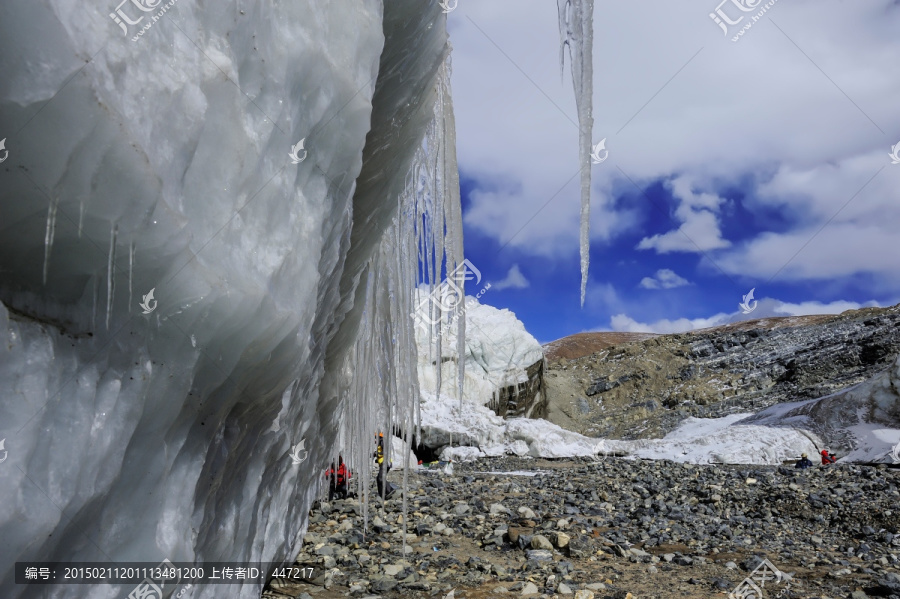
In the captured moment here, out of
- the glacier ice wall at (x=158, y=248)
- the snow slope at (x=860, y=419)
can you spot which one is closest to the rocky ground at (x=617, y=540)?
the glacier ice wall at (x=158, y=248)

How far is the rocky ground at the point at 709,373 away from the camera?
26.7 metres

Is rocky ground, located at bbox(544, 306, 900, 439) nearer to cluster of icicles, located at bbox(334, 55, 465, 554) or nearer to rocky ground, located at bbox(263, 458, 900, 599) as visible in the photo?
rocky ground, located at bbox(263, 458, 900, 599)

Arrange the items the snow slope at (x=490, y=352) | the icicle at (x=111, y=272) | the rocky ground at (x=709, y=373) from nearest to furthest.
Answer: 1. the icicle at (x=111, y=272)
2. the snow slope at (x=490, y=352)
3. the rocky ground at (x=709, y=373)

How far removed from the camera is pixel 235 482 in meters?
2.96

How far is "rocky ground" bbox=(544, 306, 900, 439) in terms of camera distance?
87.7ft

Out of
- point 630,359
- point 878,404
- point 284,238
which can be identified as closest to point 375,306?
point 284,238

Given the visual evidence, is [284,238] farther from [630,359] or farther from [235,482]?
[630,359]

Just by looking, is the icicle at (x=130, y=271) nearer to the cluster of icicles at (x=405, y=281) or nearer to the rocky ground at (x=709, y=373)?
the cluster of icicles at (x=405, y=281)

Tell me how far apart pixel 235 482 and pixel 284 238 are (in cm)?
146

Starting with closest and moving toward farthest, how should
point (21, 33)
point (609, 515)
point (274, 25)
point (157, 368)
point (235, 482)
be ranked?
point (21, 33) < point (157, 368) < point (274, 25) < point (235, 482) < point (609, 515)

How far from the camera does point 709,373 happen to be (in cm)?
3450

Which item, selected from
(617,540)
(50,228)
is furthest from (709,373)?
(50,228)

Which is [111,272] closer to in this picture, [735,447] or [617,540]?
[617,540]

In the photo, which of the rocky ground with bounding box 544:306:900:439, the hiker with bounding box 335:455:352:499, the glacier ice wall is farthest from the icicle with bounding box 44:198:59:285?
→ the rocky ground with bounding box 544:306:900:439
